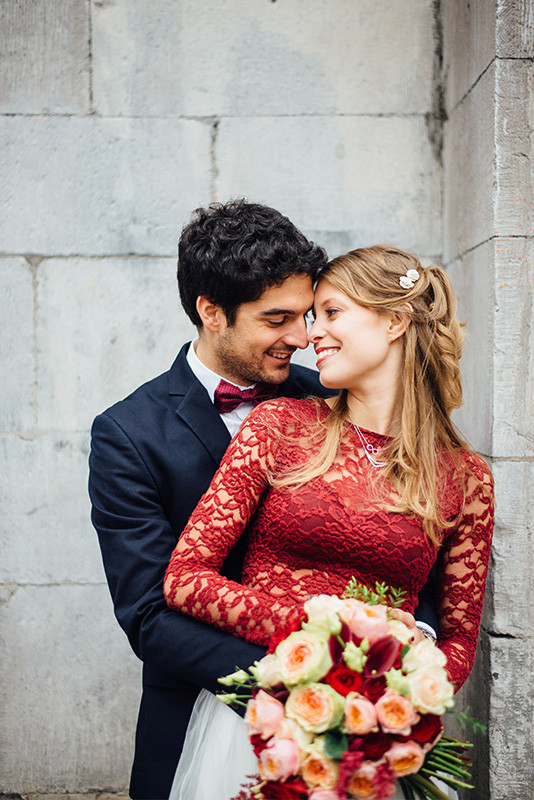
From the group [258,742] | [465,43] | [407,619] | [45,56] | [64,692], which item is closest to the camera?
[258,742]

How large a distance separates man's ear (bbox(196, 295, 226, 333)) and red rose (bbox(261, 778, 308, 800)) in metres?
1.44

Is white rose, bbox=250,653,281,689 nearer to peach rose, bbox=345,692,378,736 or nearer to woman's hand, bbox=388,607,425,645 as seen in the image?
peach rose, bbox=345,692,378,736

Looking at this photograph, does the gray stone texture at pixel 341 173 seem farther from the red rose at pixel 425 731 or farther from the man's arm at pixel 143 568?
the red rose at pixel 425 731

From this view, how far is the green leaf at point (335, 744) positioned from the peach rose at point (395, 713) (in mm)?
84

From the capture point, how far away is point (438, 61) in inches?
129

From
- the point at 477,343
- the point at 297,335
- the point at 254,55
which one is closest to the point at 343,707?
the point at 297,335

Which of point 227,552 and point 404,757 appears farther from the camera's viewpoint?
point 227,552

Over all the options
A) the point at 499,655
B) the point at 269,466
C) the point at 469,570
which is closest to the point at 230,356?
the point at 269,466

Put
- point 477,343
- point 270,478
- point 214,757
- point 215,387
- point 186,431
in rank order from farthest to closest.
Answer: point 477,343
point 215,387
point 186,431
point 270,478
point 214,757

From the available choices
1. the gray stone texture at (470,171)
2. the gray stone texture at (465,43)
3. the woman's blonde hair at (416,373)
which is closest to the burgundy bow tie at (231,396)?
the woman's blonde hair at (416,373)

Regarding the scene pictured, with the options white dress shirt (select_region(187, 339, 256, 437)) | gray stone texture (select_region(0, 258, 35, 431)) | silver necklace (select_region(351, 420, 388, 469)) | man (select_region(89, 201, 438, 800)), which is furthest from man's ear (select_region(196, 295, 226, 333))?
gray stone texture (select_region(0, 258, 35, 431))

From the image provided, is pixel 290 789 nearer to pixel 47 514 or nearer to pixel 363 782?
pixel 363 782

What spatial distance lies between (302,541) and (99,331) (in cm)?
187

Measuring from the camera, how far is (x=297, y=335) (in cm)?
228
